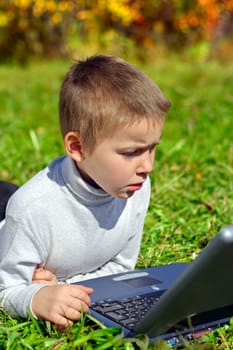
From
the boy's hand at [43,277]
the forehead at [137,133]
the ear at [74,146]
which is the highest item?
the ear at [74,146]

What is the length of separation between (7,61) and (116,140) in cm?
822

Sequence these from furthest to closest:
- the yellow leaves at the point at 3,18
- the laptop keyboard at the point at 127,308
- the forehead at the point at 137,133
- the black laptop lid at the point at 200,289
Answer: the yellow leaves at the point at 3,18, the forehead at the point at 137,133, the laptop keyboard at the point at 127,308, the black laptop lid at the point at 200,289

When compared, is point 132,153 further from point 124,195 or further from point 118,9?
point 118,9

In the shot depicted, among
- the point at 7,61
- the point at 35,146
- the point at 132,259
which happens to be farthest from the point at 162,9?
the point at 132,259

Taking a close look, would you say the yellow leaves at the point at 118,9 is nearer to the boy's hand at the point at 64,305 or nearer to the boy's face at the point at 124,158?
the boy's face at the point at 124,158

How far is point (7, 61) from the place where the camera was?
1062 centimetres

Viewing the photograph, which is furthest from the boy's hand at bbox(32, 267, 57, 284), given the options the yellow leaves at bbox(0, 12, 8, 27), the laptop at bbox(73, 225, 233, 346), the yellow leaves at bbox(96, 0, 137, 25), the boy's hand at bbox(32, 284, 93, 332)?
the yellow leaves at bbox(96, 0, 137, 25)

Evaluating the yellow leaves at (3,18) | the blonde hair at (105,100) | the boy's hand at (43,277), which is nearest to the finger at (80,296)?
the boy's hand at (43,277)

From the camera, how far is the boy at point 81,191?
2.62 metres

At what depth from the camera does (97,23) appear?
11.1 m

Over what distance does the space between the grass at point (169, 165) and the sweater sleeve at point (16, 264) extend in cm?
7

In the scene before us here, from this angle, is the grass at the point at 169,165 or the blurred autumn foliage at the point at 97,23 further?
the blurred autumn foliage at the point at 97,23

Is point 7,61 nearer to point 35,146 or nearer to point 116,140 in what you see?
point 35,146

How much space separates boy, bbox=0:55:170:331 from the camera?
262 cm
